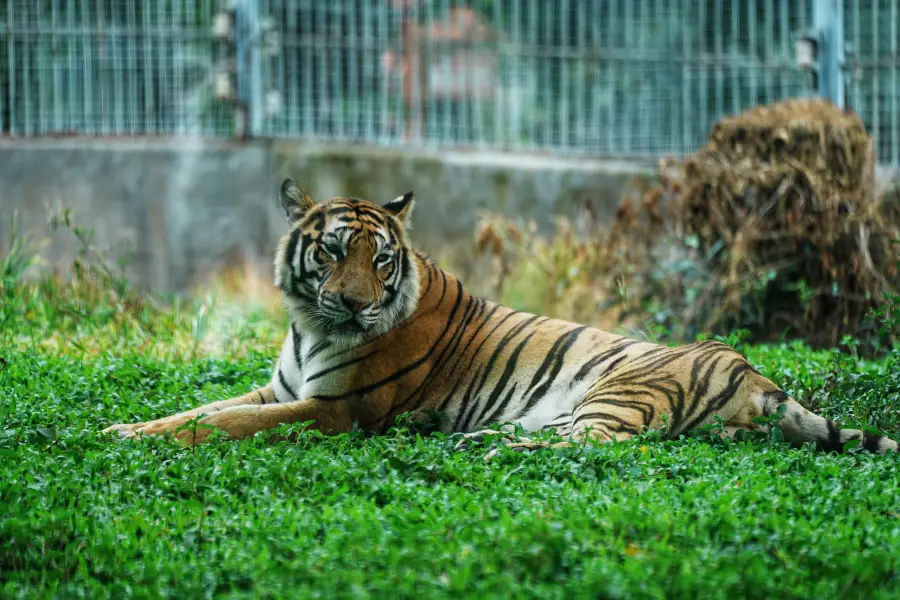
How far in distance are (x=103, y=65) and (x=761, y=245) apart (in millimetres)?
6634

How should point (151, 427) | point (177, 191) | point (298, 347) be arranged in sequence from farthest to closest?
point (177, 191) → point (298, 347) → point (151, 427)

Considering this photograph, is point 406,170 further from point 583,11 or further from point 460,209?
point 583,11

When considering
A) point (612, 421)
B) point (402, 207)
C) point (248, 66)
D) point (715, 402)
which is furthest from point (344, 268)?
point (248, 66)

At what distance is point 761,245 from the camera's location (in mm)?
8617

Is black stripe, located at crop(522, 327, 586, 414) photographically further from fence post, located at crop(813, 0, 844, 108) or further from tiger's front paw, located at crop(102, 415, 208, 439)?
fence post, located at crop(813, 0, 844, 108)

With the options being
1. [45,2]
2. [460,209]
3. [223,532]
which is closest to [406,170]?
[460,209]

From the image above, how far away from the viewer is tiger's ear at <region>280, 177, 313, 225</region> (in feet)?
18.6

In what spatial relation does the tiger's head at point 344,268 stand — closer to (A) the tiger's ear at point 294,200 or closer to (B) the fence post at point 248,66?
(A) the tiger's ear at point 294,200

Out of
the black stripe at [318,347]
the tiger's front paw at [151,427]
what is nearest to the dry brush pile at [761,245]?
the black stripe at [318,347]

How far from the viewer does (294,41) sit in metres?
10.9

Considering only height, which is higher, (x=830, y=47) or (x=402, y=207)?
(x=830, y=47)

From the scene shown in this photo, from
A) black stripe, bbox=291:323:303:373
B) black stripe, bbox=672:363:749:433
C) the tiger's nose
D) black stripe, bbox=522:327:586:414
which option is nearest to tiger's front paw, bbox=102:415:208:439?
black stripe, bbox=291:323:303:373

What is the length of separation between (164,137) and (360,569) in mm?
8314

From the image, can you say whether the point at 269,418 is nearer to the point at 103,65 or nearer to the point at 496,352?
the point at 496,352
